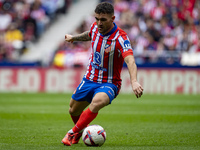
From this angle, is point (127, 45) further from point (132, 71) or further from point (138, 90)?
point (138, 90)

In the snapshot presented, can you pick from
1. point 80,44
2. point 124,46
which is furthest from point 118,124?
point 80,44

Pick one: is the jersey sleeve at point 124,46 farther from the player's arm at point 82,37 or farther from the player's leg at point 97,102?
the player's arm at point 82,37

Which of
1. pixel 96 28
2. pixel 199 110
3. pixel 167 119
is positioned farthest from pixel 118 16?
pixel 96 28

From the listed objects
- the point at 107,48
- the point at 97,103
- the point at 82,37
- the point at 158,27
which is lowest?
the point at 97,103

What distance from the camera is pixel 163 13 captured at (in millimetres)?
21844

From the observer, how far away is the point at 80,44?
2164 cm

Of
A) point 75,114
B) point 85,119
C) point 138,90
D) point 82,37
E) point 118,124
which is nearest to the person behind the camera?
point 138,90

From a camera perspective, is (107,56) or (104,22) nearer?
(104,22)

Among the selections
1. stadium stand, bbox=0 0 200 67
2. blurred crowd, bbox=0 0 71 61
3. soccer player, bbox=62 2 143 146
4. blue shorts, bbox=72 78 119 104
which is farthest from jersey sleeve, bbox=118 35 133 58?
Result: blurred crowd, bbox=0 0 71 61

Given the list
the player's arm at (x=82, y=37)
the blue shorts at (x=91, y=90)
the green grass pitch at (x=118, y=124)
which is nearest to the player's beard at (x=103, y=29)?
the player's arm at (x=82, y=37)

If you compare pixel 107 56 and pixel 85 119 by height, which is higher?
pixel 107 56

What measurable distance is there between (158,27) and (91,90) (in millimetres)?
15213

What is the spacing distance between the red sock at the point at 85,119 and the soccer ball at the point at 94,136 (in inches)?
4.4

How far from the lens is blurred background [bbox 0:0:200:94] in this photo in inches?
746
